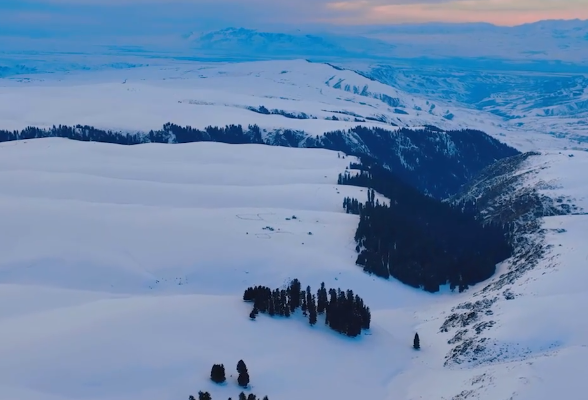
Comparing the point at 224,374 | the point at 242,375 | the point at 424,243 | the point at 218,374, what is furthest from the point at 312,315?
the point at 424,243

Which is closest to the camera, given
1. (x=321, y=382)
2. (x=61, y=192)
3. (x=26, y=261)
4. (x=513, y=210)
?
(x=321, y=382)

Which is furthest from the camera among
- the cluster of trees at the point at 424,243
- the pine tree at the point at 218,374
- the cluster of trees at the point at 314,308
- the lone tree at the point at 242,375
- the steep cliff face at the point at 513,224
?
the cluster of trees at the point at 424,243

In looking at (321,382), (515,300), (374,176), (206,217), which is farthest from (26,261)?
(374,176)

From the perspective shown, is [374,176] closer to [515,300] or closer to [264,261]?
[264,261]

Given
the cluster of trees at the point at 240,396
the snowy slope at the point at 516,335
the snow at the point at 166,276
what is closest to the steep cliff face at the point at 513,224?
the snowy slope at the point at 516,335

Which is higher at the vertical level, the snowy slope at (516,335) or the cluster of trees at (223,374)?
the cluster of trees at (223,374)

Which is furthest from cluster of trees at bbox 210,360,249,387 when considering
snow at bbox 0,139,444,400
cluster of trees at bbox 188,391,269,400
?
cluster of trees at bbox 188,391,269,400

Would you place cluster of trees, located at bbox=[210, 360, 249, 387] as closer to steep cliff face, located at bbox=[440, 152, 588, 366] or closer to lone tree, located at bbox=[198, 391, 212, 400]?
lone tree, located at bbox=[198, 391, 212, 400]

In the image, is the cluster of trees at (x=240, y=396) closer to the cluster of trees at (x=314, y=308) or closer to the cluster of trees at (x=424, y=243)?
the cluster of trees at (x=314, y=308)
